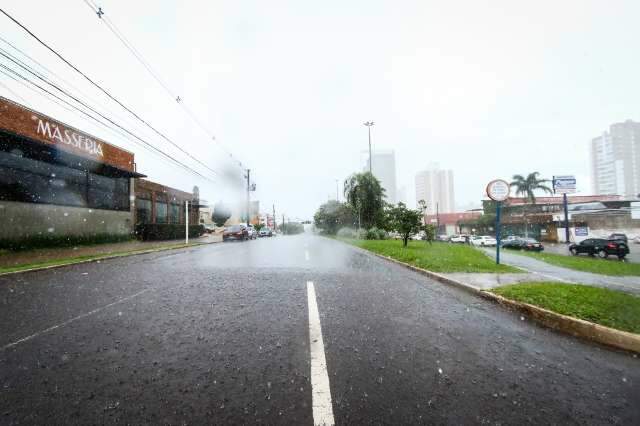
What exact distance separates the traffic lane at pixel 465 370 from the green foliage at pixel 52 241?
18.2m

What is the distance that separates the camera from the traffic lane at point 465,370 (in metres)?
2.26

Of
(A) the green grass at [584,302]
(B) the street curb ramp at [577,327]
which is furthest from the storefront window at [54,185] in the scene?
(A) the green grass at [584,302]

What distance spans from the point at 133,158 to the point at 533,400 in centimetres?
3181

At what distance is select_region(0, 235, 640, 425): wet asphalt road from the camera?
7.32 feet

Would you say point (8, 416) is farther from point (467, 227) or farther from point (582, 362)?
point (467, 227)

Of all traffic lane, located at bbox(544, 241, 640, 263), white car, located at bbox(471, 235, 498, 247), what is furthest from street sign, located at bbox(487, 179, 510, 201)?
white car, located at bbox(471, 235, 498, 247)

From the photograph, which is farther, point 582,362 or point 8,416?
point 582,362

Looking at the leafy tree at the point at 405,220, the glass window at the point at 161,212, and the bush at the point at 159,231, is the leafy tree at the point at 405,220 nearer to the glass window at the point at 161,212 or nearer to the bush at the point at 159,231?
the bush at the point at 159,231

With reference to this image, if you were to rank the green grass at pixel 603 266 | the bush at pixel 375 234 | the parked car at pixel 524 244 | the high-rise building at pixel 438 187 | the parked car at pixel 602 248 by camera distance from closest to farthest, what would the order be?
the green grass at pixel 603 266, the parked car at pixel 602 248, the parked car at pixel 524 244, the bush at pixel 375 234, the high-rise building at pixel 438 187

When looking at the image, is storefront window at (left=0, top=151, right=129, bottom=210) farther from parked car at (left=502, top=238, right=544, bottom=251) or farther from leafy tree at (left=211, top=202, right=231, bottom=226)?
leafy tree at (left=211, top=202, right=231, bottom=226)

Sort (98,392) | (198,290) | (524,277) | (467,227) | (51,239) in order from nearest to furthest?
1. (98,392)
2. (198,290)
3. (524,277)
4. (51,239)
5. (467,227)

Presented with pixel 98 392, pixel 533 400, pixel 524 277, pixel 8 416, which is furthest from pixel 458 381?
pixel 524 277

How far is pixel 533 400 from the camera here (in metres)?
2.45

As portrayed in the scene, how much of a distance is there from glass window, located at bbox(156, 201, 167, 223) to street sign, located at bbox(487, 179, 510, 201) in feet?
111
